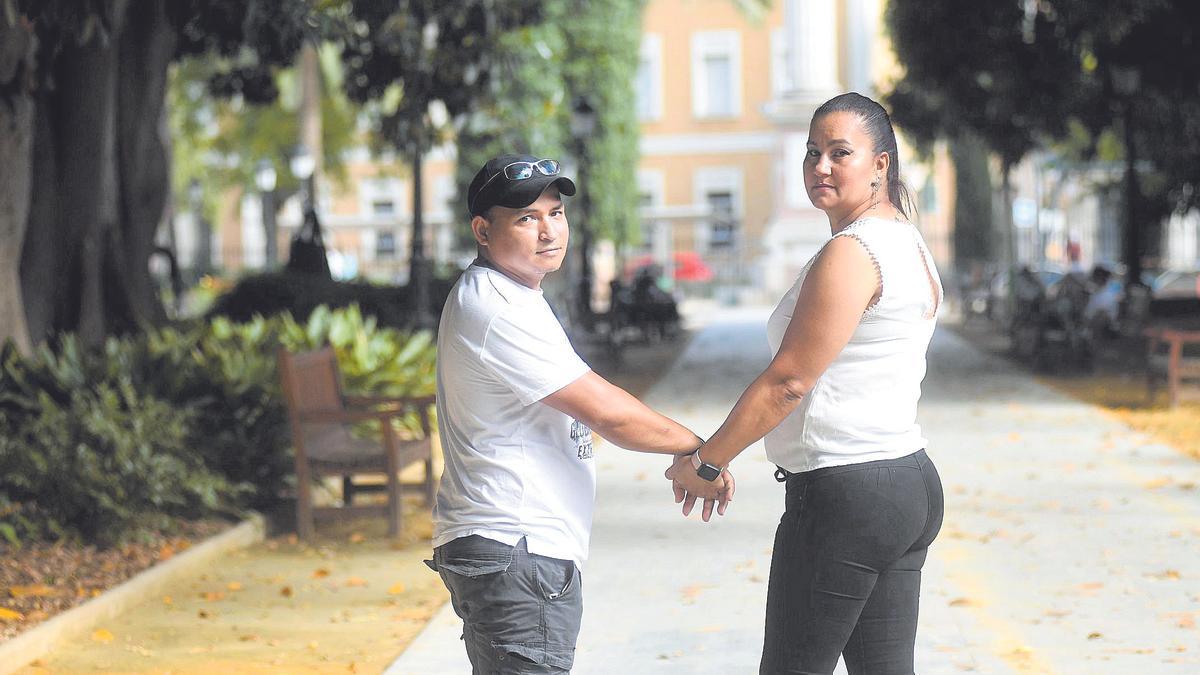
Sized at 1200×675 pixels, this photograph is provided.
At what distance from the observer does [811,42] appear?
34.4 m

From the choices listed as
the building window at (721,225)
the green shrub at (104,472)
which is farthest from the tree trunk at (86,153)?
the building window at (721,225)

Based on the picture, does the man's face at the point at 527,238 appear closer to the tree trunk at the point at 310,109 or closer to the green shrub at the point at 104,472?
the green shrub at the point at 104,472

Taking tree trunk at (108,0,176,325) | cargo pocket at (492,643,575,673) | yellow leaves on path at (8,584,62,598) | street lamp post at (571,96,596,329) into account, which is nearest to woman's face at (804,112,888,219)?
cargo pocket at (492,643,575,673)

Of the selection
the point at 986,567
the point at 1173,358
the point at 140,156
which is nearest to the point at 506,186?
the point at 986,567

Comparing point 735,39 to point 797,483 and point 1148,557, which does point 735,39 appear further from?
point 797,483

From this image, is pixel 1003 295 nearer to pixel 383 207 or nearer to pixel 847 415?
pixel 847 415

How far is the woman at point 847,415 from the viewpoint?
3531mm

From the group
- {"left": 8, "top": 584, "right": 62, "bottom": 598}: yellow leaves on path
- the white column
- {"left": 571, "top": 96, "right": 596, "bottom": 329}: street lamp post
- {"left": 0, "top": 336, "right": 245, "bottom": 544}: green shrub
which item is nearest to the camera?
{"left": 8, "top": 584, "right": 62, "bottom": 598}: yellow leaves on path

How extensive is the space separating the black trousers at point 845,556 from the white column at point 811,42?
31.4 m

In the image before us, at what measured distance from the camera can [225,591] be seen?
24.7ft

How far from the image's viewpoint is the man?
353 cm

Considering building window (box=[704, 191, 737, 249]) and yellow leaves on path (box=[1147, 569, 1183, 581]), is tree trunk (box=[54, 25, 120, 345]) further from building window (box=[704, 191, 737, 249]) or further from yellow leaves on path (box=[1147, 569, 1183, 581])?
building window (box=[704, 191, 737, 249])

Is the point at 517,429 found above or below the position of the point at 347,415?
above

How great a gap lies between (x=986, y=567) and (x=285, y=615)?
318 centimetres
